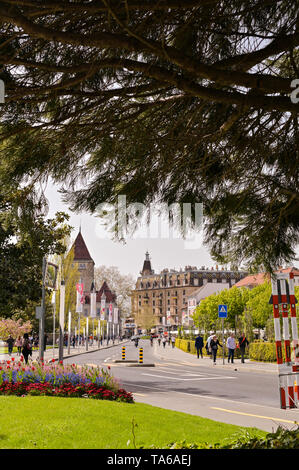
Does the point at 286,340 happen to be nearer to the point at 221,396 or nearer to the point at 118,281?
the point at 221,396

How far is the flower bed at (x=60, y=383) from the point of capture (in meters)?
11.0

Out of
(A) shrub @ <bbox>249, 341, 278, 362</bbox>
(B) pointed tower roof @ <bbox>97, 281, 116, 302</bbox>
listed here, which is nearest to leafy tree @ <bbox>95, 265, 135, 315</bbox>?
(B) pointed tower roof @ <bbox>97, 281, 116, 302</bbox>

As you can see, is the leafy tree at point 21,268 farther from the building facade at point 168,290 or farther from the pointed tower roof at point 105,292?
the building facade at point 168,290

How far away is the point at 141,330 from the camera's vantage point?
496 ft

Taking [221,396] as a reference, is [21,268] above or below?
above

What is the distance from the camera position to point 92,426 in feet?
25.2

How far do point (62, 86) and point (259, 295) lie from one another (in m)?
49.4

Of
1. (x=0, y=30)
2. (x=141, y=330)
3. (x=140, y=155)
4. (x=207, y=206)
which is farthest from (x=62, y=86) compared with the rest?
(x=141, y=330)

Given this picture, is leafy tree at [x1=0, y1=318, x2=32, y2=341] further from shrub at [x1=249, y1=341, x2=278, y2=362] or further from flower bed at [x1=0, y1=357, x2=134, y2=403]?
flower bed at [x1=0, y1=357, x2=134, y2=403]

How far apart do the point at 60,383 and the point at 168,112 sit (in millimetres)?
7828

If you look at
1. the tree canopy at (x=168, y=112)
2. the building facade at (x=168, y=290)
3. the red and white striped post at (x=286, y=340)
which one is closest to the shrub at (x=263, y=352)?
the red and white striped post at (x=286, y=340)

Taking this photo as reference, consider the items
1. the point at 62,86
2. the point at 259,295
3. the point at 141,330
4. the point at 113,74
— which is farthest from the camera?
the point at 141,330

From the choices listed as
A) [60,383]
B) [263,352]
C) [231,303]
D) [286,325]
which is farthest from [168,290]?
[286,325]

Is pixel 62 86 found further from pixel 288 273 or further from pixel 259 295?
pixel 259 295
